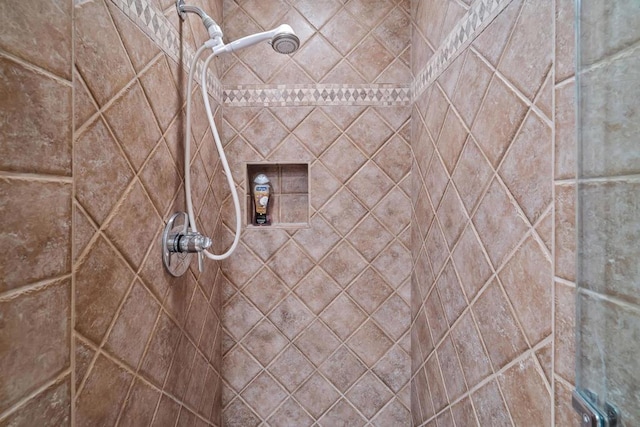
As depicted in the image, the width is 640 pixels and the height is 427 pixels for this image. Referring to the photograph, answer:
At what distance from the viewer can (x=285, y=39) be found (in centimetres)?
84

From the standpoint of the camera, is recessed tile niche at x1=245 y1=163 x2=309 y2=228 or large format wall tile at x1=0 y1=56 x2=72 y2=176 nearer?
large format wall tile at x1=0 y1=56 x2=72 y2=176

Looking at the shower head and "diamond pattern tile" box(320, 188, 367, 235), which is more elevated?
the shower head

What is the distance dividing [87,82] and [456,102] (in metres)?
0.92

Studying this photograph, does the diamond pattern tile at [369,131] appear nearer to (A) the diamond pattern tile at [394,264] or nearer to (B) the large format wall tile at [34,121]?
(A) the diamond pattern tile at [394,264]

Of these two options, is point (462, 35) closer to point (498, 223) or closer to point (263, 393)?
point (498, 223)

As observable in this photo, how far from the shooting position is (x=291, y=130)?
1.26 metres

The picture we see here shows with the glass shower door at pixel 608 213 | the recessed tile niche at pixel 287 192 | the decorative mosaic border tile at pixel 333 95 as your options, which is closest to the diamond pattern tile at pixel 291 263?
the recessed tile niche at pixel 287 192

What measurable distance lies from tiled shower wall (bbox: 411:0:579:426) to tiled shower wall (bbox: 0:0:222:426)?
85cm

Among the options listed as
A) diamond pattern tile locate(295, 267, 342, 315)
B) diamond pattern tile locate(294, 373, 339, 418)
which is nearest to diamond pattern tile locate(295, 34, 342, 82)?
diamond pattern tile locate(295, 267, 342, 315)

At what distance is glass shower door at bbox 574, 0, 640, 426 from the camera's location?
368mm

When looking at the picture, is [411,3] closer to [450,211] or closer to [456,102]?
[456,102]

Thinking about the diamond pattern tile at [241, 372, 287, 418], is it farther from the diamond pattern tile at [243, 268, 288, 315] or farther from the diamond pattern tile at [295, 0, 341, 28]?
the diamond pattern tile at [295, 0, 341, 28]

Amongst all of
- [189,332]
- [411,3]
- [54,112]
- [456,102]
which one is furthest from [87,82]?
[411,3]

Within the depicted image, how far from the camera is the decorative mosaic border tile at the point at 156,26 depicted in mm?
663
